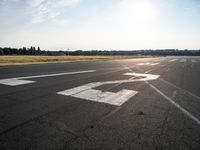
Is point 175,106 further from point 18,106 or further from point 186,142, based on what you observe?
point 18,106

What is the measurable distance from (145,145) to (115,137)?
1.78ft

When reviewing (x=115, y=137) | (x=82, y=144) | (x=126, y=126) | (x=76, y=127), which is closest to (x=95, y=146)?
(x=82, y=144)

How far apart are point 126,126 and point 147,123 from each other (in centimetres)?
54

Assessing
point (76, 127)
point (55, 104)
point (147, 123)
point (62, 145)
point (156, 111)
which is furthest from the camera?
point (55, 104)

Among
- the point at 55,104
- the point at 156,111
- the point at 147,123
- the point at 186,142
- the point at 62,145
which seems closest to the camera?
the point at 62,145

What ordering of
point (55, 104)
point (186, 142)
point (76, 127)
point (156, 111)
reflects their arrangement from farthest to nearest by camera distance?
point (55, 104) < point (156, 111) < point (76, 127) < point (186, 142)

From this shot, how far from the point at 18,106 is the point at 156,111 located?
380 cm

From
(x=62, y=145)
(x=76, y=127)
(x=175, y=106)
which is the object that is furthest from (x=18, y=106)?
(x=175, y=106)

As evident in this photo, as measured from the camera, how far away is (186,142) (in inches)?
120

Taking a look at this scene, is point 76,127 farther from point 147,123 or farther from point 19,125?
point 147,123

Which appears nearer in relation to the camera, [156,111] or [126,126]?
[126,126]

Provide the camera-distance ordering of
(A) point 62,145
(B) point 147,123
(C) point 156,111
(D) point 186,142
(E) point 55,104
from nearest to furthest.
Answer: (A) point 62,145 → (D) point 186,142 → (B) point 147,123 → (C) point 156,111 → (E) point 55,104

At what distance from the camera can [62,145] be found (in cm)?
282

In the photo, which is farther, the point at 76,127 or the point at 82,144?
the point at 76,127
